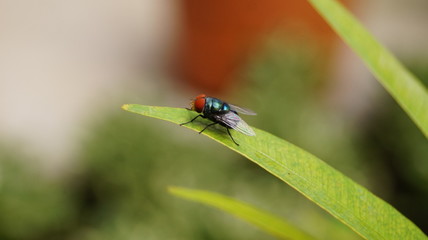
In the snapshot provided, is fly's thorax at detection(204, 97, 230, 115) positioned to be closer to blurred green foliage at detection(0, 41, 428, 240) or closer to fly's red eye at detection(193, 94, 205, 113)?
fly's red eye at detection(193, 94, 205, 113)

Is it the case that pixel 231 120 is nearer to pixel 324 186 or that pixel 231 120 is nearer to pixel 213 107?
pixel 213 107

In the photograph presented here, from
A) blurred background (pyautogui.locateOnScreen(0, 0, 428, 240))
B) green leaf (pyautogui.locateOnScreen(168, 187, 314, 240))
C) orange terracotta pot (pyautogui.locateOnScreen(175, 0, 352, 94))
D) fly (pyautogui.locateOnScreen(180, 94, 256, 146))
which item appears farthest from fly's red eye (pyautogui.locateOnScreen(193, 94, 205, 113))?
orange terracotta pot (pyautogui.locateOnScreen(175, 0, 352, 94))

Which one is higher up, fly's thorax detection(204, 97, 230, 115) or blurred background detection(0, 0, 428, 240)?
blurred background detection(0, 0, 428, 240)

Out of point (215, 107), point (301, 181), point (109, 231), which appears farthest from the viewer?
point (109, 231)

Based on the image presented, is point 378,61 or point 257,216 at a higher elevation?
point 378,61

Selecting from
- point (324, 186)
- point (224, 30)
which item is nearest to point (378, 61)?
point (324, 186)

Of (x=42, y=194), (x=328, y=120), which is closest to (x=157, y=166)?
(x=42, y=194)

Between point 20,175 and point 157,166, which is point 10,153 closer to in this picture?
point 20,175
